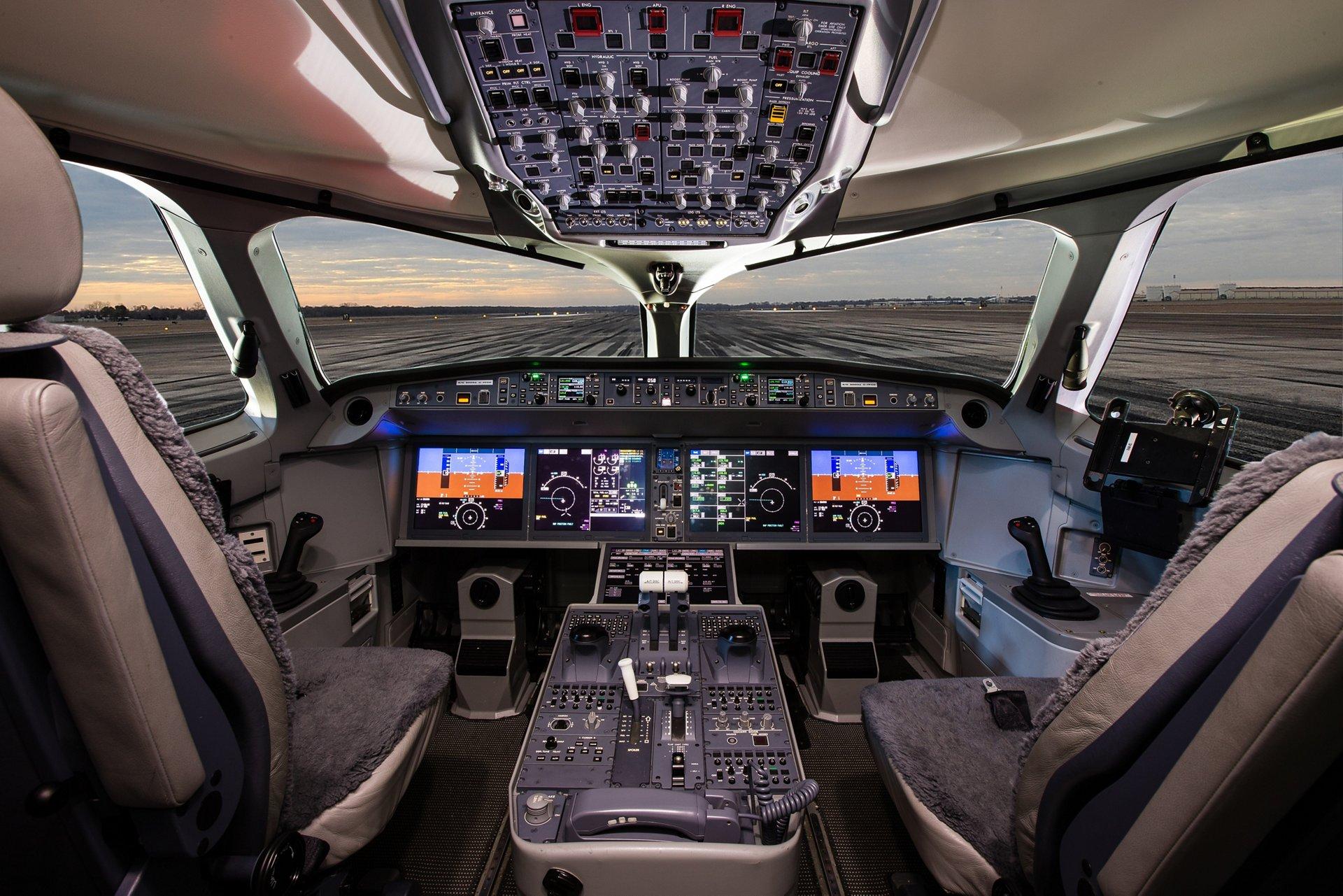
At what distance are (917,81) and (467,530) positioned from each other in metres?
2.48

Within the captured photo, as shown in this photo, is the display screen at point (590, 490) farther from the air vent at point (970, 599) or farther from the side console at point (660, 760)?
the air vent at point (970, 599)

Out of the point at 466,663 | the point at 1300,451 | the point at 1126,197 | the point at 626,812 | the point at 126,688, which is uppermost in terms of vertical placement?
the point at 1126,197

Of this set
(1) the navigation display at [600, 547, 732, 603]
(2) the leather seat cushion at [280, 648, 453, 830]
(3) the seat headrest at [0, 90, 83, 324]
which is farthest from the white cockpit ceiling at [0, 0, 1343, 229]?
(1) the navigation display at [600, 547, 732, 603]

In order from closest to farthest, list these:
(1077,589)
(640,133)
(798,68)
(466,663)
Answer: (798,68) < (640,133) < (1077,589) < (466,663)

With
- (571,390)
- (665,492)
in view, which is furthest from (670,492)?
(571,390)

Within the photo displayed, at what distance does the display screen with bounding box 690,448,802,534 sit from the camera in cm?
263

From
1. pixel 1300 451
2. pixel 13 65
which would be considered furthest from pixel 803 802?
pixel 13 65

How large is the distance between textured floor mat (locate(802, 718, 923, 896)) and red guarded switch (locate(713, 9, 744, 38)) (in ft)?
6.87

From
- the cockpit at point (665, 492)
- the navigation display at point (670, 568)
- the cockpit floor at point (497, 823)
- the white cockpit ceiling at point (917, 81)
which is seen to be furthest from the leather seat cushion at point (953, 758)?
the white cockpit ceiling at point (917, 81)

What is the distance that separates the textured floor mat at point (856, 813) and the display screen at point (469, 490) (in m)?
1.67

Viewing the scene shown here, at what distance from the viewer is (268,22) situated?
48.9 inches

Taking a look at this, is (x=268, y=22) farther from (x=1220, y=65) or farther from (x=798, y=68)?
(x=1220, y=65)

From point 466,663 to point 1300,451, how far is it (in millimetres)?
2610

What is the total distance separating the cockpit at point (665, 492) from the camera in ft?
2.31
